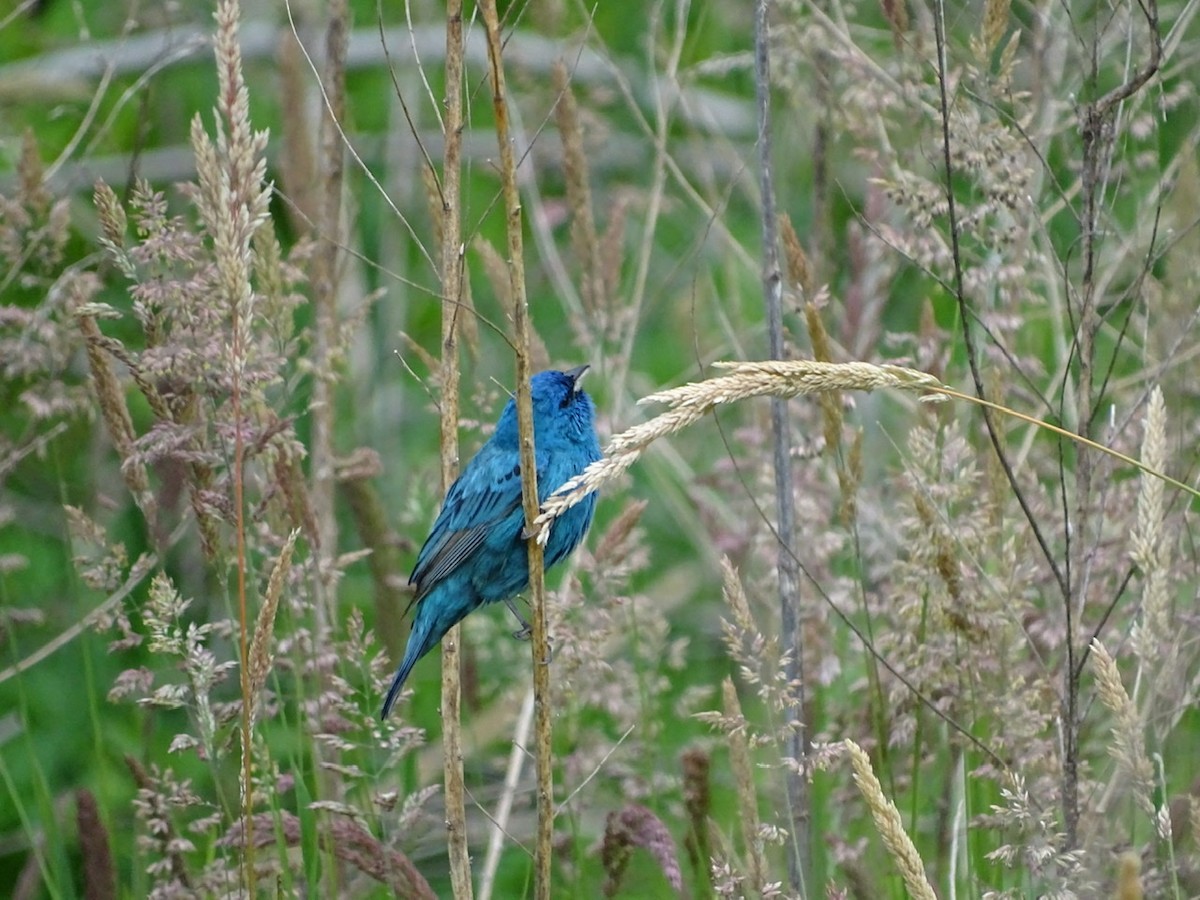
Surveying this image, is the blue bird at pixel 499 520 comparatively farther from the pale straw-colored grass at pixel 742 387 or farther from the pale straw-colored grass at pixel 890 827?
the pale straw-colored grass at pixel 890 827

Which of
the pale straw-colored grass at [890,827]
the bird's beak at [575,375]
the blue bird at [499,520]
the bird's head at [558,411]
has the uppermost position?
the bird's beak at [575,375]

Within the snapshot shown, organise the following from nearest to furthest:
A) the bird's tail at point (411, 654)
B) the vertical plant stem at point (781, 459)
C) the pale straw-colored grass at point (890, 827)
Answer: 1. the pale straw-colored grass at point (890, 827)
2. the vertical plant stem at point (781, 459)
3. the bird's tail at point (411, 654)

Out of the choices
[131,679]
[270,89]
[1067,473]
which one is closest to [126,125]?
[270,89]

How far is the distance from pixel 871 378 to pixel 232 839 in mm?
1457

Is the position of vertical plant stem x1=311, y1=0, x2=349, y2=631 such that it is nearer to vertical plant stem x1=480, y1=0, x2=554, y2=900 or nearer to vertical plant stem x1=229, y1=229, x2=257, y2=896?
vertical plant stem x1=229, y1=229, x2=257, y2=896

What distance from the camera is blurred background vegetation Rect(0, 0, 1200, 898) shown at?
2.48 metres

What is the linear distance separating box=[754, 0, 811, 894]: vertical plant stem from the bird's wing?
69 cm

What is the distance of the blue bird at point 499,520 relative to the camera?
3.20 m

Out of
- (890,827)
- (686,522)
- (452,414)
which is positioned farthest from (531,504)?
(686,522)

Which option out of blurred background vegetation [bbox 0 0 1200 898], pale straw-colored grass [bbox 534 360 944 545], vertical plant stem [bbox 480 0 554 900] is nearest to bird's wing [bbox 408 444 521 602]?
blurred background vegetation [bbox 0 0 1200 898]

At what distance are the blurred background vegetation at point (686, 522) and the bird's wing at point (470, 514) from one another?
0.13m

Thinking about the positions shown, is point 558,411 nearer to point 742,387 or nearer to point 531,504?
point 531,504

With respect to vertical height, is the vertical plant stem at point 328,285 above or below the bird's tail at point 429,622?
above

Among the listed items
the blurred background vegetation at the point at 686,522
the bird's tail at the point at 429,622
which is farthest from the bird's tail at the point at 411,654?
the blurred background vegetation at the point at 686,522
